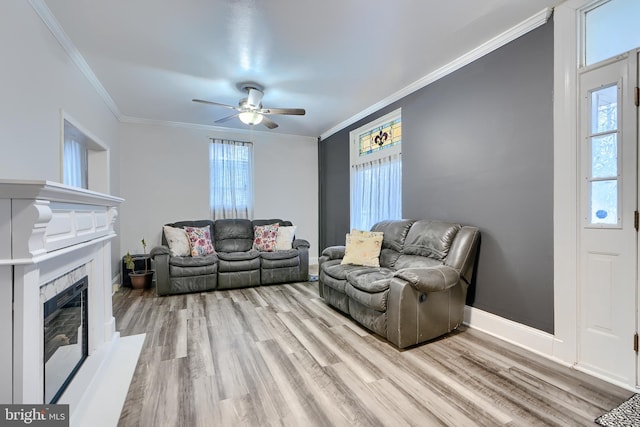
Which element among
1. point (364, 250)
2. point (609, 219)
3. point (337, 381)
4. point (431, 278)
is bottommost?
point (337, 381)

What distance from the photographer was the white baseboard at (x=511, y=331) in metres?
2.26

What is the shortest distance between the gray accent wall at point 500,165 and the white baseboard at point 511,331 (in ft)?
0.18

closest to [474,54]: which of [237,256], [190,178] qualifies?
[237,256]

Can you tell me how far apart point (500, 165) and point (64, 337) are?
3.58 meters

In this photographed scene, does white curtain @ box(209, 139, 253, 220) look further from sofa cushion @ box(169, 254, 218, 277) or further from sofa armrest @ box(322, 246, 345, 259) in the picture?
sofa armrest @ box(322, 246, 345, 259)

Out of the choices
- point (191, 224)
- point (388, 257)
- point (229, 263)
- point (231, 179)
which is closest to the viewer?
point (388, 257)

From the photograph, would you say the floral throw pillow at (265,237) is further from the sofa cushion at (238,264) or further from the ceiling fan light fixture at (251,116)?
the ceiling fan light fixture at (251,116)

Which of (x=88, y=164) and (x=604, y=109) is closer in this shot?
(x=604, y=109)

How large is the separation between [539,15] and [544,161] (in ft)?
3.76

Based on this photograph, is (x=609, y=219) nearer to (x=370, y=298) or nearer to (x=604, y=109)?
(x=604, y=109)

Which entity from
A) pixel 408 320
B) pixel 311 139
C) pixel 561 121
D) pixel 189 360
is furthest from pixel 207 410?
pixel 311 139

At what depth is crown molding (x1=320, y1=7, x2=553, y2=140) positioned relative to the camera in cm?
229

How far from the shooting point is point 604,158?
200 cm

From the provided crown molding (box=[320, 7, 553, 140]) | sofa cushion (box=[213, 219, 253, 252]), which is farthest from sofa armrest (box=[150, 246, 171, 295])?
crown molding (box=[320, 7, 553, 140])
